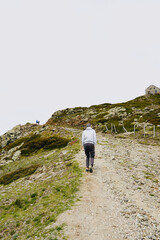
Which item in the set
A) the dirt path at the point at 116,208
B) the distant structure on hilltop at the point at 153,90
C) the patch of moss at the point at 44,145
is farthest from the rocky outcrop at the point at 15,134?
the distant structure on hilltop at the point at 153,90

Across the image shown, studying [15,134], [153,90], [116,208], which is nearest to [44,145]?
[116,208]

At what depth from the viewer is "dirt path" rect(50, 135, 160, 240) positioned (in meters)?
6.07

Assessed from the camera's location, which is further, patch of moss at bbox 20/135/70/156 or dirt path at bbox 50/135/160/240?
patch of moss at bbox 20/135/70/156

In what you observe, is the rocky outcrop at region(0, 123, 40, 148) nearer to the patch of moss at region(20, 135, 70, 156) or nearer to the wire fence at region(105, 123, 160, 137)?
the patch of moss at region(20, 135, 70, 156)

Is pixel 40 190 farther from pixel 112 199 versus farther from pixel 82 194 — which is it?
pixel 112 199

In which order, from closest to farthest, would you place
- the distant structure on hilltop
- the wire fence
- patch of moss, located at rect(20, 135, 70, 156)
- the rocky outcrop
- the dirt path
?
1. the dirt path
2. patch of moss, located at rect(20, 135, 70, 156)
3. the wire fence
4. the rocky outcrop
5. the distant structure on hilltop

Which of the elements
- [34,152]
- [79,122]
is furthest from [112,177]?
[79,122]

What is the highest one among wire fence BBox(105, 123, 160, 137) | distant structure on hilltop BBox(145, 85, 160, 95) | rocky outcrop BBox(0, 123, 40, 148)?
distant structure on hilltop BBox(145, 85, 160, 95)

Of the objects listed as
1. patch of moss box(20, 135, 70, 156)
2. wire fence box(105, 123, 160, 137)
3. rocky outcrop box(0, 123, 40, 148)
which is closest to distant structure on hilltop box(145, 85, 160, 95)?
wire fence box(105, 123, 160, 137)

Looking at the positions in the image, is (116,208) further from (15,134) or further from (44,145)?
(15,134)

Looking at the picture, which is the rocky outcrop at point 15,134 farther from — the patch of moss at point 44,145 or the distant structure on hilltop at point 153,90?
the distant structure on hilltop at point 153,90

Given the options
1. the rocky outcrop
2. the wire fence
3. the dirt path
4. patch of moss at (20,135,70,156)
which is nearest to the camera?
the dirt path

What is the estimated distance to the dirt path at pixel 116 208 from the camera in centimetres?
607

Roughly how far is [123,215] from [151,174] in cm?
702
